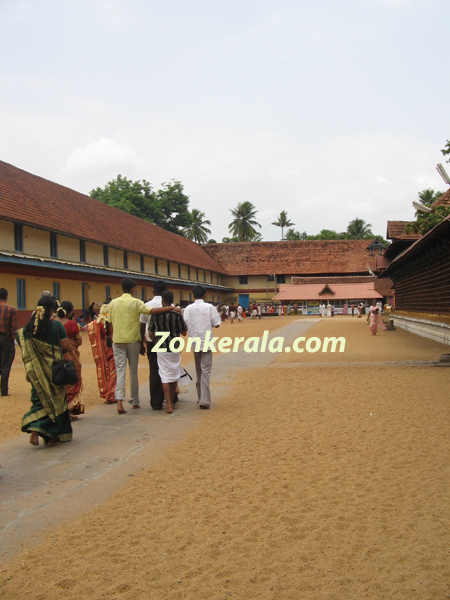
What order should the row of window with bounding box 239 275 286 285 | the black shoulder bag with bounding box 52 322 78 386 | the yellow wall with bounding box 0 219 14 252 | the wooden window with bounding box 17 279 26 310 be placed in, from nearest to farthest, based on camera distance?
the black shoulder bag with bounding box 52 322 78 386 < the yellow wall with bounding box 0 219 14 252 < the wooden window with bounding box 17 279 26 310 < the row of window with bounding box 239 275 286 285

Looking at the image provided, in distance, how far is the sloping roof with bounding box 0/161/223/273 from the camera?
71.3 feet

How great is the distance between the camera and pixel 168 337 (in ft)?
21.8

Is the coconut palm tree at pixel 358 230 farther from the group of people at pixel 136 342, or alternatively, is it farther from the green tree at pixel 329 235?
the group of people at pixel 136 342

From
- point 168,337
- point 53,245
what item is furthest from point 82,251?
point 168,337

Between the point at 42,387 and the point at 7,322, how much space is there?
3356 mm

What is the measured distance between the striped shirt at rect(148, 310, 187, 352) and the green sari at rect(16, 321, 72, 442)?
5.19 ft

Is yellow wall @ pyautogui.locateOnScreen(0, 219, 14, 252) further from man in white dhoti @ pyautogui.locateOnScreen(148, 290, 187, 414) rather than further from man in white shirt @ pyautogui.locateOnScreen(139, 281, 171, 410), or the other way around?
man in white dhoti @ pyautogui.locateOnScreen(148, 290, 187, 414)

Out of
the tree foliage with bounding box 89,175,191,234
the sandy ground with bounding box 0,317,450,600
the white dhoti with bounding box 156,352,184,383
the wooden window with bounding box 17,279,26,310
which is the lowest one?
the sandy ground with bounding box 0,317,450,600

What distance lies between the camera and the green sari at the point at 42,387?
5156 millimetres

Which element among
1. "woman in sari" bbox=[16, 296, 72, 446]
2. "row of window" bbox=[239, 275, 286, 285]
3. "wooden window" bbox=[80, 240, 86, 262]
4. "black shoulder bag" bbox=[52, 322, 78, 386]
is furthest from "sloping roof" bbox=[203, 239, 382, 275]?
"black shoulder bag" bbox=[52, 322, 78, 386]

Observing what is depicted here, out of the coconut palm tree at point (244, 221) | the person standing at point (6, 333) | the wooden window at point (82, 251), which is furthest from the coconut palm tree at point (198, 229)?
the person standing at point (6, 333)

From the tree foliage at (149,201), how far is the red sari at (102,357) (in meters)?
42.5

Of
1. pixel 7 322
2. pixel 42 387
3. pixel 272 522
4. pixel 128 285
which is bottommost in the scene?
pixel 272 522

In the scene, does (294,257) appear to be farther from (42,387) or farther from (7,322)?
(42,387)
